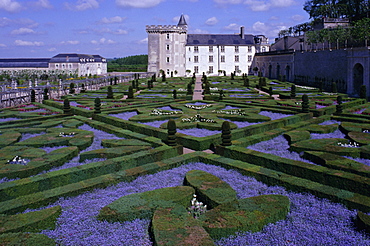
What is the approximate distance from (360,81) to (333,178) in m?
24.7

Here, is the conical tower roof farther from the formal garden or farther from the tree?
the formal garden

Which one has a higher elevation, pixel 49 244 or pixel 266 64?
pixel 266 64

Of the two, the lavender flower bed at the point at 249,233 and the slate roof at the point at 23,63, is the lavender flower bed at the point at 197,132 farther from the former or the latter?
the slate roof at the point at 23,63

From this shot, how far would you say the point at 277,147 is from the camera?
11148 mm

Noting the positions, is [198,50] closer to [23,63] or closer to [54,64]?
[54,64]

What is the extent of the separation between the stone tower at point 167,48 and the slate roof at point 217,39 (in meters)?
2.59

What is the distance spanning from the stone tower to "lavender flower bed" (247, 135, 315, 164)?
177ft

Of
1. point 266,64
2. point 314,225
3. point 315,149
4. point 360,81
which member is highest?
point 266,64

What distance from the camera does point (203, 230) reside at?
5.58 m

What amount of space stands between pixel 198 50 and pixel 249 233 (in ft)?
206

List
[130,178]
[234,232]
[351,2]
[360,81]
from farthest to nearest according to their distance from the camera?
1. [351,2]
2. [360,81]
3. [130,178]
4. [234,232]

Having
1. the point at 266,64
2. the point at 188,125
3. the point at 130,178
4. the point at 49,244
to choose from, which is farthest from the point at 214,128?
the point at 266,64

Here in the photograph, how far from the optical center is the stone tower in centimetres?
6378

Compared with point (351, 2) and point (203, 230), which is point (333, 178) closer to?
point (203, 230)
